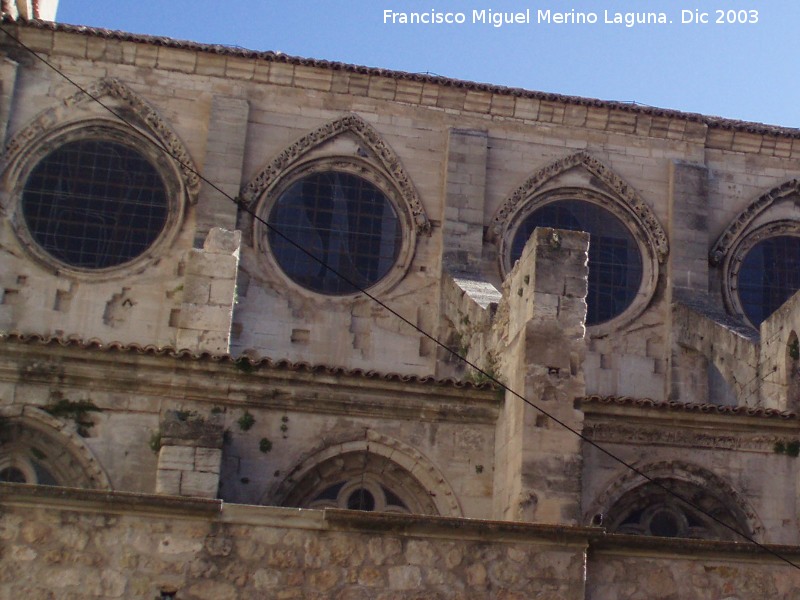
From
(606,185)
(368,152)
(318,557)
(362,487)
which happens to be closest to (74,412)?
(362,487)

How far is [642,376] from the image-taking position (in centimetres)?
1884

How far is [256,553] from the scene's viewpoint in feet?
30.7

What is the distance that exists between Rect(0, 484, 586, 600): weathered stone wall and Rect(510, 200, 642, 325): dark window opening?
9.76 metres

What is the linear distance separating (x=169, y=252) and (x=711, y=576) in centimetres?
998

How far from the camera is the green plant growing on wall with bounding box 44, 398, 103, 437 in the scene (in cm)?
1346

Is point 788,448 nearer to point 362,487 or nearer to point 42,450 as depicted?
point 362,487

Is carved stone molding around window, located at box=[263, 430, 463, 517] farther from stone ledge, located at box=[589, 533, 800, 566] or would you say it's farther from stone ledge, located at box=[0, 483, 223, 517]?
stone ledge, located at box=[0, 483, 223, 517]

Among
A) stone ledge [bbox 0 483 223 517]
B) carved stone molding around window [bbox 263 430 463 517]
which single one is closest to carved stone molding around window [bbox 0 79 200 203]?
carved stone molding around window [bbox 263 430 463 517]

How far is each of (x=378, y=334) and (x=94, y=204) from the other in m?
4.06

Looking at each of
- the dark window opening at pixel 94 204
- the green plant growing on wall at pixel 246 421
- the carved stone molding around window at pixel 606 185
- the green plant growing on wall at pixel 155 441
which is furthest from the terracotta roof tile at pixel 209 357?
the carved stone molding around window at pixel 606 185

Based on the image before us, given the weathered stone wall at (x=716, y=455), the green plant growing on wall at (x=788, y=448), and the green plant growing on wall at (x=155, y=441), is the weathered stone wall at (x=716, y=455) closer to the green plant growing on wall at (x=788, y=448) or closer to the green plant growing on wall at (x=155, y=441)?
the green plant growing on wall at (x=788, y=448)

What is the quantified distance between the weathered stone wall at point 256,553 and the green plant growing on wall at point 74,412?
4342 mm

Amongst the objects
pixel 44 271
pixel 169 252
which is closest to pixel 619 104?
pixel 169 252

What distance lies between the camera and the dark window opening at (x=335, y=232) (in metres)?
18.6
